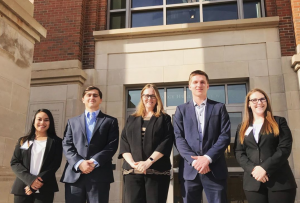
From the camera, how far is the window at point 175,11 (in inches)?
289

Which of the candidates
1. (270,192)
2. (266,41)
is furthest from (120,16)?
(270,192)

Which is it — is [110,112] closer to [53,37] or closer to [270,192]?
[53,37]

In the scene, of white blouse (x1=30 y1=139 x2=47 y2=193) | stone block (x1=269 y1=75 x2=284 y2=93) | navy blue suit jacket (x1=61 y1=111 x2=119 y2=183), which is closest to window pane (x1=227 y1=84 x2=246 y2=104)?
stone block (x1=269 y1=75 x2=284 y2=93)

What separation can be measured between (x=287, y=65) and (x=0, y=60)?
5.57m

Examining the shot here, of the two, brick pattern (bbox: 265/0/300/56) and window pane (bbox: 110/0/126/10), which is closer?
brick pattern (bbox: 265/0/300/56)

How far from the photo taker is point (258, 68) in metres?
6.55

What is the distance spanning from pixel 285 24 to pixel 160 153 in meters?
5.02

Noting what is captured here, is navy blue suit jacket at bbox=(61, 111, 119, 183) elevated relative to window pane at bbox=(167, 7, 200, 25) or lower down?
lower down

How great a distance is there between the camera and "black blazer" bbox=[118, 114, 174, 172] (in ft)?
11.1

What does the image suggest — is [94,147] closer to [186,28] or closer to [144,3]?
[186,28]

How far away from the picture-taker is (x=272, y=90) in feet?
20.9

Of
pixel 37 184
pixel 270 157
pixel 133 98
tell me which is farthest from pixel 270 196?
pixel 133 98

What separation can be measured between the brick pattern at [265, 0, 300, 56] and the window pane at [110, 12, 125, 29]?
3.58 m

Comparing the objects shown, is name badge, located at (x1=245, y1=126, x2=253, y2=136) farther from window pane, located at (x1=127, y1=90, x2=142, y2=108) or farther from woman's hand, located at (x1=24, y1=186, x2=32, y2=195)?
window pane, located at (x1=127, y1=90, x2=142, y2=108)
